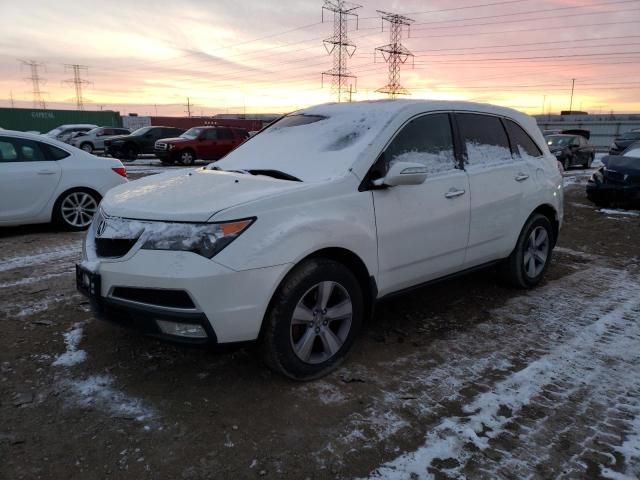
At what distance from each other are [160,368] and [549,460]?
2347mm

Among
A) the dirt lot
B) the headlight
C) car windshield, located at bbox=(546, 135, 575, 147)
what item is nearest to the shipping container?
car windshield, located at bbox=(546, 135, 575, 147)

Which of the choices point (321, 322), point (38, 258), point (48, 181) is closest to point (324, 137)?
point (321, 322)

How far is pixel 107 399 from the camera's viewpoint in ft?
9.73

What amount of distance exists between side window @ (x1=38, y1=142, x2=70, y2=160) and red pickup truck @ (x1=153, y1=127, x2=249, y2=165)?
1213 centimetres

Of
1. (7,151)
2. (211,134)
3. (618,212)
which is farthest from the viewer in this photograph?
(211,134)

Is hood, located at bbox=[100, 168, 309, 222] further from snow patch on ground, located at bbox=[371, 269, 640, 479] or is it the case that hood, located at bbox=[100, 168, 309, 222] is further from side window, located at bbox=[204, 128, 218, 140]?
side window, located at bbox=[204, 128, 218, 140]

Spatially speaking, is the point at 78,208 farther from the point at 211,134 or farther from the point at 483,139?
the point at 211,134

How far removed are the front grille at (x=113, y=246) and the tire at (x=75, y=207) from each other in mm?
4458

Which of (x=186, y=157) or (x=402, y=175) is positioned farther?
(x=186, y=157)

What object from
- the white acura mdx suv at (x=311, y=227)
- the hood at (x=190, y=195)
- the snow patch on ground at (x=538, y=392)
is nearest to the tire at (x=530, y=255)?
the white acura mdx suv at (x=311, y=227)

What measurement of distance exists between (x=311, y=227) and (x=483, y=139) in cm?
219

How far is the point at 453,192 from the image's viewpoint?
3893 millimetres

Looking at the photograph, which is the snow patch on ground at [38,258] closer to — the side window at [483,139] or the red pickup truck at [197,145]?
the side window at [483,139]

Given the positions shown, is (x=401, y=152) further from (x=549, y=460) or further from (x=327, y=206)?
(x=549, y=460)
